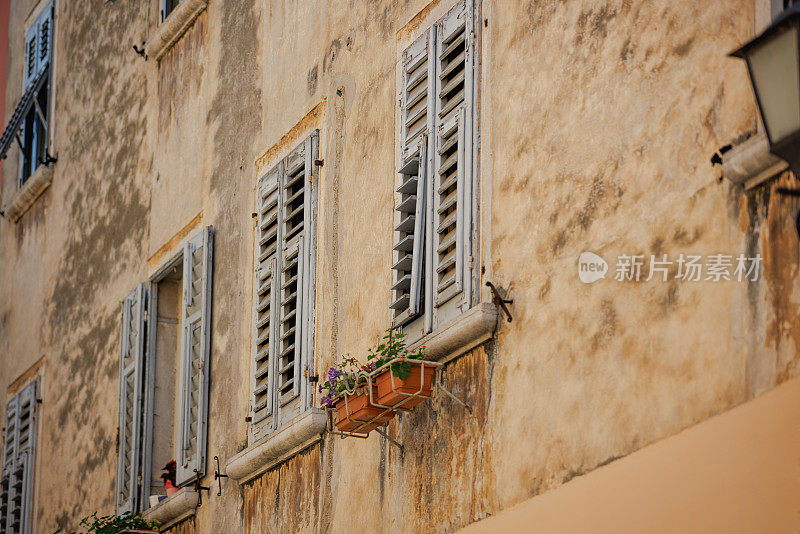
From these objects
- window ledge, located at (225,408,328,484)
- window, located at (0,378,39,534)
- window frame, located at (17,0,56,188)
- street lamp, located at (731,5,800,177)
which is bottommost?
street lamp, located at (731,5,800,177)

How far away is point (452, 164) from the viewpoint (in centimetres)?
705

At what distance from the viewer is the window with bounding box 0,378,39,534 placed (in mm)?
12891

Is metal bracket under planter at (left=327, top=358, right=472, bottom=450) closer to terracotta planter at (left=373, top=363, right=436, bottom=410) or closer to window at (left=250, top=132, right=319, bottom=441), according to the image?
terracotta planter at (left=373, top=363, right=436, bottom=410)

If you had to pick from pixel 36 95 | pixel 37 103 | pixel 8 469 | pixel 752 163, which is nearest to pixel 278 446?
pixel 752 163

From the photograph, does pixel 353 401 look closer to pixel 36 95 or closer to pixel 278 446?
pixel 278 446

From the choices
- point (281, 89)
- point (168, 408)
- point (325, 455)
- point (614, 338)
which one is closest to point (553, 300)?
point (614, 338)

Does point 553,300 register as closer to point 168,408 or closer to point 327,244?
point 327,244

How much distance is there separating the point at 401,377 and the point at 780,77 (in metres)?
3.06

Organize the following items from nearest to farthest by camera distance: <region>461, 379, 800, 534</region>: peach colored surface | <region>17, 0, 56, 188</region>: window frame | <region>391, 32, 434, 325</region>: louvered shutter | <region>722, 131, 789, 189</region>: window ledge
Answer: <region>461, 379, 800, 534</region>: peach colored surface
<region>722, 131, 789, 189</region>: window ledge
<region>391, 32, 434, 325</region>: louvered shutter
<region>17, 0, 56, 188</region>: window frame

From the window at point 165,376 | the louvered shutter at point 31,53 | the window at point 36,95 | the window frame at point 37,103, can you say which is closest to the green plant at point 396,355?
the window at point 165,376

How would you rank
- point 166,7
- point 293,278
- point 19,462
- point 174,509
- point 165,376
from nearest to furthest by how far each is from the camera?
1. point 293,278
2. point 174,509
3. point 165,376
4. point 166,7
5. point 19,462

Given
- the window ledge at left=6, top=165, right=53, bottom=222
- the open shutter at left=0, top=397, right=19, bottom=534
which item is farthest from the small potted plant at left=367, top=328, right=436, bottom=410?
the window ledge at left=6, top=165, right=53, bottom=222

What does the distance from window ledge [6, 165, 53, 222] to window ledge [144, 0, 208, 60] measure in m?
2.68

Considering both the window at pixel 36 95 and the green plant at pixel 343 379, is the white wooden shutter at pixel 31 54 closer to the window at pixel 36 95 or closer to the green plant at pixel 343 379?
the window at pixel 36 95
